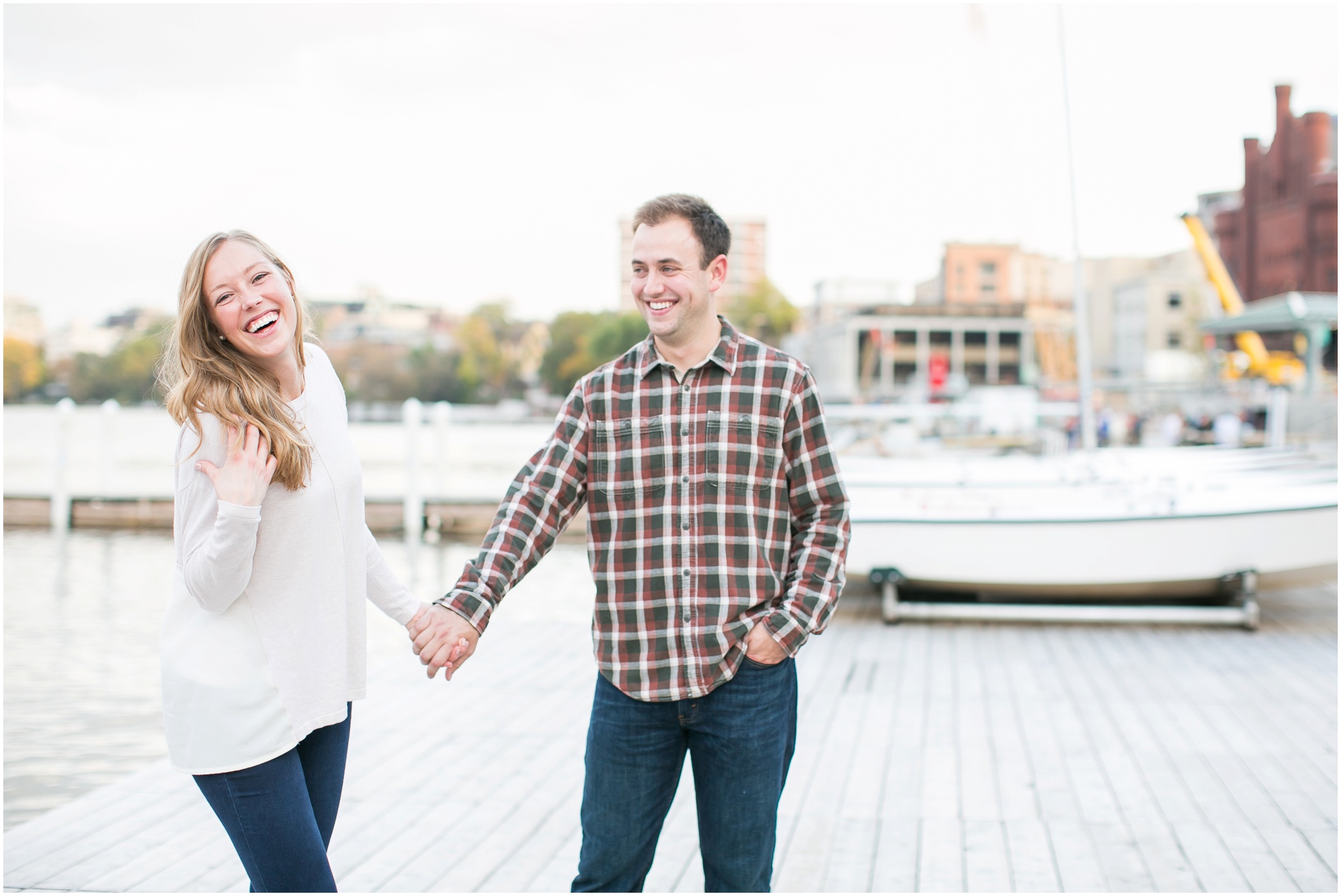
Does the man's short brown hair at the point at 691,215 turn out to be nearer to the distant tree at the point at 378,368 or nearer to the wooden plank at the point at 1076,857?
the wooden plank at the point at 1076,857

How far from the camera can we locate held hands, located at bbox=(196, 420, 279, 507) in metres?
1.82

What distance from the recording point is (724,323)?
238cm

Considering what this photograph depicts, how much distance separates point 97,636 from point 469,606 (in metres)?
8.41

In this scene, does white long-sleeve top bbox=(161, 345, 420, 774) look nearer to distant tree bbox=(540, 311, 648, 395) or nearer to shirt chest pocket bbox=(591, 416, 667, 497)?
shirt chest pocket bbox=(591, 416, 667, 497)

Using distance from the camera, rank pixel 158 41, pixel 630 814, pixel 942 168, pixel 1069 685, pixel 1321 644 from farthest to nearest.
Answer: pixel 158 41
pixel 942 168
pixel 1321 644
pixel 1069 685
pixel 630 814

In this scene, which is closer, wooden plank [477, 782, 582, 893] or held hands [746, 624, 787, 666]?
held hands [746, 624, 787, 666]

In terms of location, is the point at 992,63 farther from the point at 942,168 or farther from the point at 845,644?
the point at 942,168

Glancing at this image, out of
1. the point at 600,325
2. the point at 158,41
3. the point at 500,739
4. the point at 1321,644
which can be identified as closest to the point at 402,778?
the point at 500,739

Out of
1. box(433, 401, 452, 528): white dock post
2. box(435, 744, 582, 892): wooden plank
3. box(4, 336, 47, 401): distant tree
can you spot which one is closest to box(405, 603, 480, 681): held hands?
box(435, 744, 582, 892): wooden plank

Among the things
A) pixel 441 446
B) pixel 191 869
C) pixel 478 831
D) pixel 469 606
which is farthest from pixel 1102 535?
pixel 441 446

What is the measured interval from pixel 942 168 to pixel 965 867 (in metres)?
26.6

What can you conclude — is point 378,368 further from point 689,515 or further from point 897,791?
point 689,515

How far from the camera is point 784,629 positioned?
7.04 feet

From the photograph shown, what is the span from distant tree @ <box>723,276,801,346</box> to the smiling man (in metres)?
115
